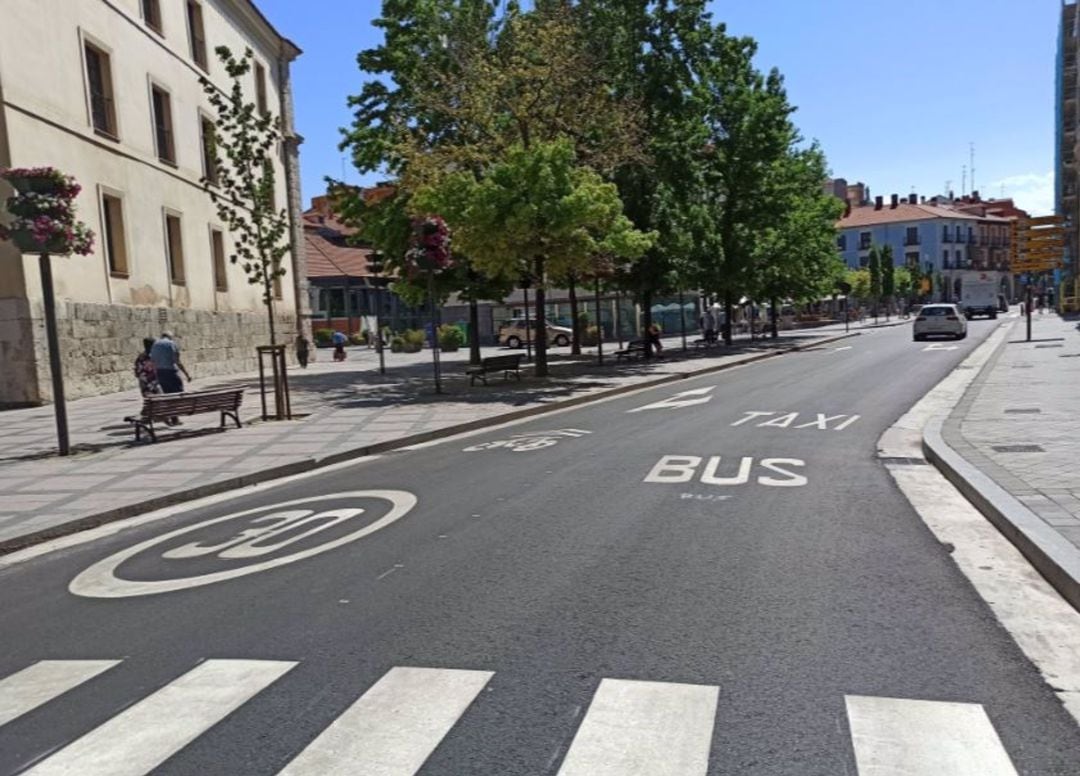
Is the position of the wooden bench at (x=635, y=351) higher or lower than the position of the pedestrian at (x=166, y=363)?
lower

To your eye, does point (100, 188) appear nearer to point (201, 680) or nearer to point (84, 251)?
point (84, 251)

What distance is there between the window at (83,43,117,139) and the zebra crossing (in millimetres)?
21269

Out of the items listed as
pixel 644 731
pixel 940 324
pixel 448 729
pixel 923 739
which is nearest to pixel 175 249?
pixel 448 729

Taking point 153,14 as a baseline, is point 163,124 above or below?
below

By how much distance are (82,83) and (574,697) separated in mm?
22153

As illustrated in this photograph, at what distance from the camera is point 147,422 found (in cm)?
1246

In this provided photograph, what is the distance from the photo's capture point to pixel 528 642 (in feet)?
13.9

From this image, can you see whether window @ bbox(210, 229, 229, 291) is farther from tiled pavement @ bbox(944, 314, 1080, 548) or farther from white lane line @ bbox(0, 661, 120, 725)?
white lane line @ bbox(0, 661, 120, 725)

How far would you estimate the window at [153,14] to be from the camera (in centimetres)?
2439

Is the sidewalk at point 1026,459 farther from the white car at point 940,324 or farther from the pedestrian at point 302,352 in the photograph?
the pedestrian at point 302,352

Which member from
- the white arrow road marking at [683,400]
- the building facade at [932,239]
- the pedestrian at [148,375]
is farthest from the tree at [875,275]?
the pedestrian at [148,375]

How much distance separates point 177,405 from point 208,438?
2.23ft

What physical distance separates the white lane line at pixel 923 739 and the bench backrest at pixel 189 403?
11356 mm

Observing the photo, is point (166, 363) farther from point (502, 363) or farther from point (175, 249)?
point (175, 249)
